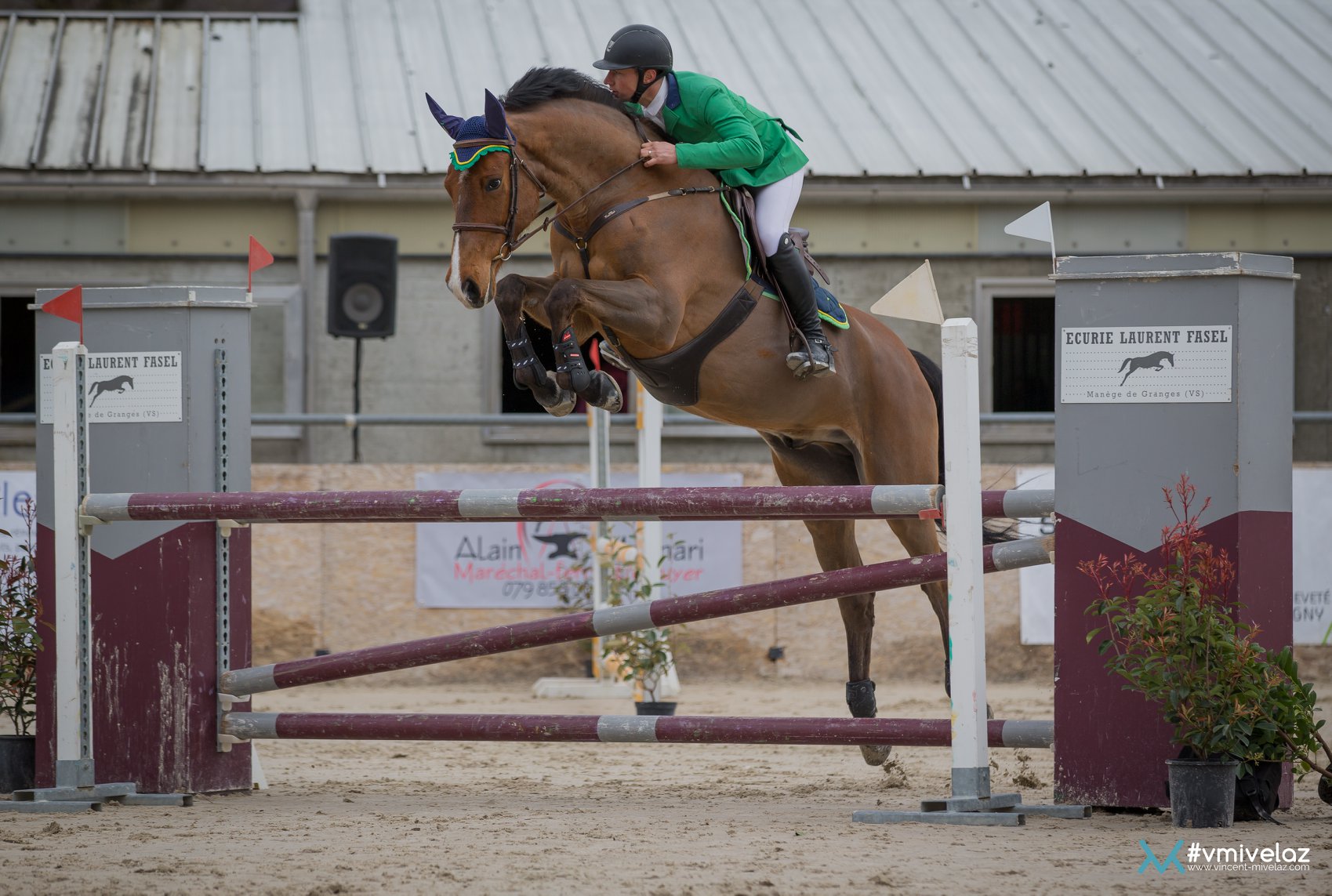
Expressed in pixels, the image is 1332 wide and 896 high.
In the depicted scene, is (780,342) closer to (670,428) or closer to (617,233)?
(617,233)

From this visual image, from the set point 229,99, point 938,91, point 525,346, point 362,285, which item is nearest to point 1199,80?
point 938,91

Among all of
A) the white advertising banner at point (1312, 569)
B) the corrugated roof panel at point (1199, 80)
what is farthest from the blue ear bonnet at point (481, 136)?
the corrugated roof panel at point (1199, 80)

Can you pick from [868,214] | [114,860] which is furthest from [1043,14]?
[114,860]

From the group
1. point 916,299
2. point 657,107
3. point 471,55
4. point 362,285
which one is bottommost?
point 916,299

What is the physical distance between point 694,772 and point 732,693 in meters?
3.16

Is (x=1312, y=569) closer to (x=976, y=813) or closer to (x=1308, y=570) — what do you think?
(x=1308, y=570)

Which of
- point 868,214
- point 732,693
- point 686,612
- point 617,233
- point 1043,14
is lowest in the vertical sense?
point 732,693

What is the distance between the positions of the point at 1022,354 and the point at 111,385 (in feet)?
28.0

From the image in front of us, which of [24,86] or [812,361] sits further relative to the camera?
[24,86]

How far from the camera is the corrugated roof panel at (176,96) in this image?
36.6ft

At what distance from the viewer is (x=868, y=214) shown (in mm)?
11531

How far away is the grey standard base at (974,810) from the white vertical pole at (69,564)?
2258mm

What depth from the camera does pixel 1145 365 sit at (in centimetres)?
393

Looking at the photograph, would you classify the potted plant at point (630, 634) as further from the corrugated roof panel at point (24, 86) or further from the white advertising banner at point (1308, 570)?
the corrugated roof panel at point (24, 86)
